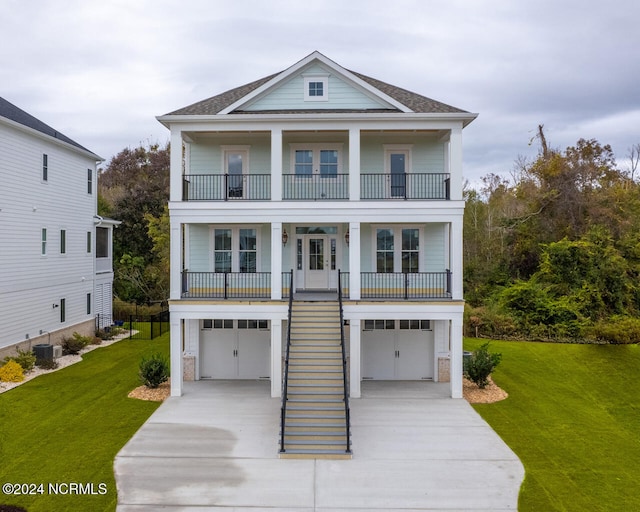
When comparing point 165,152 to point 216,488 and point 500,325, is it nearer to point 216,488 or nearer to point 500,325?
point 500,325

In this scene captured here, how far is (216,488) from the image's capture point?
9648 mm

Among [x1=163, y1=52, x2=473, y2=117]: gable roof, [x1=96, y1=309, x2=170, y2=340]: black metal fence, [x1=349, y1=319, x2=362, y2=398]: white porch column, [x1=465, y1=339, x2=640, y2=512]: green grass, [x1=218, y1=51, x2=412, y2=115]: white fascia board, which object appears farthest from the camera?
[x1=96, y1=309, x2=170, y2=340]: black metal fence

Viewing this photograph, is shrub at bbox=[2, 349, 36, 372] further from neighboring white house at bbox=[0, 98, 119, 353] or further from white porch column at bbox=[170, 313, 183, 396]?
white porch column at bbox=[170, 313, 183, 396]

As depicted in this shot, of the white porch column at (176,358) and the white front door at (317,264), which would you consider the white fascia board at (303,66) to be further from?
the white porch column at (176,358)

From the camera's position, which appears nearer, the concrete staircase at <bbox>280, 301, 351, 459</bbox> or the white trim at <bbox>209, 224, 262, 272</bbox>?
the concrete staircase at <bbox>280, 301, 351, 459</bbox>

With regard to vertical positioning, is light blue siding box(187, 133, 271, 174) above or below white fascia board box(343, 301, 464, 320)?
above

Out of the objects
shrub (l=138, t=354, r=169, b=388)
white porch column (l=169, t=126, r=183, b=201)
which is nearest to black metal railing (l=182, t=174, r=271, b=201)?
white porch column (l=169, t=126, r=183, b=201)

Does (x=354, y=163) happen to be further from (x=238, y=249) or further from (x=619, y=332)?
(x=619, y=332)

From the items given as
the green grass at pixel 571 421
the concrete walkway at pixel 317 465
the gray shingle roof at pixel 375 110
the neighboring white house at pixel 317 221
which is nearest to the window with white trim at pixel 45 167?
the neighboring white house at pixel 317 221

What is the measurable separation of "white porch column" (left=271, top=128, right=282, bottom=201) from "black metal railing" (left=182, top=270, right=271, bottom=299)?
2.92 metres

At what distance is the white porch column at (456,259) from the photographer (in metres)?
15.6

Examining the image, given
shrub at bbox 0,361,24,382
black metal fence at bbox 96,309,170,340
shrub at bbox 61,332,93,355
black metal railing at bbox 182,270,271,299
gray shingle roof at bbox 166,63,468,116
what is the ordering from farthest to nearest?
1. black metal fence at bbox 96,309,170,340
2. shrub at bbox 61,332,93,355
3. black metal railing at bbox 182,270,271,299
4. shrub at bbox 0,361,24,382
5. gray shingle roof at bbox 166,63,468,116

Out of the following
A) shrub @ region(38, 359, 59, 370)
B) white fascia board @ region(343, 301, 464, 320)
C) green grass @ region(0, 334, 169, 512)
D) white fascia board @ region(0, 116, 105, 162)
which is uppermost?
white fascia board @ region(0, 116, 105, 162)

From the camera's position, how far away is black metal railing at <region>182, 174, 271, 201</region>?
57.0 ft
